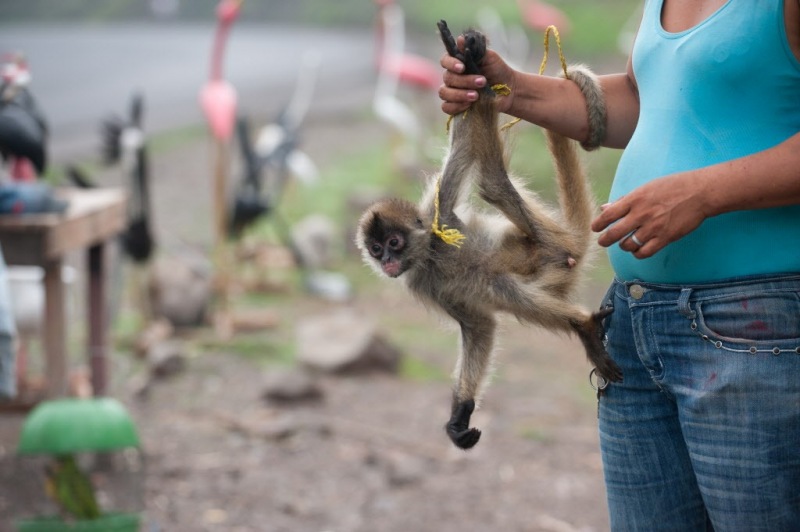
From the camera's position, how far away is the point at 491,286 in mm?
2566

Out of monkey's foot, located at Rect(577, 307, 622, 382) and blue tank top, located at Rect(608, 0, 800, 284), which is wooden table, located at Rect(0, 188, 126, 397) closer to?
monkey's foot, located at Rect(577, 307, 622, 382)

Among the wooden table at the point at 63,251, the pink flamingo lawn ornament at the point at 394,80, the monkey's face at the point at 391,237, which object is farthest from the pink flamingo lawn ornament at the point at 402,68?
the monkey's face at the point at 391,237

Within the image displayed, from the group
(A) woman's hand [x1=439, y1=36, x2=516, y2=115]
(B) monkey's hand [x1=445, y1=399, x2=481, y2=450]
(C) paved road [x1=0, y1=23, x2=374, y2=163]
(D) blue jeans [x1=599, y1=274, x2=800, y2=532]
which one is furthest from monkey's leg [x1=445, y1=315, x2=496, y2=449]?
(C) paved road [x1=0, y1=23, x2=374, y2=163]

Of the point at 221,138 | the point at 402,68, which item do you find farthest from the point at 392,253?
the point at 402,68

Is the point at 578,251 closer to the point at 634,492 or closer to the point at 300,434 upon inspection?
the point at 634,492

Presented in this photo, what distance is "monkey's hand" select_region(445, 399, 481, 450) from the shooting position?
2.43 m

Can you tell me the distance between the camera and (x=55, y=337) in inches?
181

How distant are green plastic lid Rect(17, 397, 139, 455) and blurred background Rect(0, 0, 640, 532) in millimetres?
768

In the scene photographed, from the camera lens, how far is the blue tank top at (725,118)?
1825 millimetres

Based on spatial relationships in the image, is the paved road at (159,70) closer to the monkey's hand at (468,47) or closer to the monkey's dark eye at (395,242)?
the monkey's dark eye at (395,242)

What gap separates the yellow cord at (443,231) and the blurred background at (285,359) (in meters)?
0.21

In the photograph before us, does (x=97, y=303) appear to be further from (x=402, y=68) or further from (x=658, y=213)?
(x=402, y=68)

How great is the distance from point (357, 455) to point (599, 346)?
→ 135 inches

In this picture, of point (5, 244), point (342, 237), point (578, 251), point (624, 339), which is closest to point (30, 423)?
point (5, 244)
